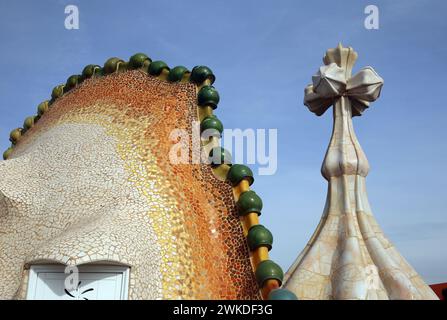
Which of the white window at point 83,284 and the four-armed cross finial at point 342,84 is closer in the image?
the white window at point 83,284

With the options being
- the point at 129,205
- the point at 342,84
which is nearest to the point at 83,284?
the point at 129,205

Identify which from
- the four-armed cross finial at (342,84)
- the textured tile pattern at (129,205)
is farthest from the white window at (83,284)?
the four-armed cross finial at (342,84)

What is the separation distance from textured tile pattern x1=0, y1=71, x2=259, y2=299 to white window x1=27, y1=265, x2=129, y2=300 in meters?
0.11

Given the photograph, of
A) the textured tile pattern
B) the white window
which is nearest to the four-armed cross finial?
the textured tile pattern

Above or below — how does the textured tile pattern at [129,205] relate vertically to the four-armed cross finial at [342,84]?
below

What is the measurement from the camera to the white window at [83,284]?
425 cm

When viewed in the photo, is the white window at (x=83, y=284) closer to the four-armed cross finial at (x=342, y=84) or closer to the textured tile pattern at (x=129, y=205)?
the textured tile pattern at (x=129, y=205)

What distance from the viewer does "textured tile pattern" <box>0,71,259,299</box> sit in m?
4.38

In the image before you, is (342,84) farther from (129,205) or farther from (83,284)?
(83,284)

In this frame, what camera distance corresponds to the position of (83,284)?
14.0 feet

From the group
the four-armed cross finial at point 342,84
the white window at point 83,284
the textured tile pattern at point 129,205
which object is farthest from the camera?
the four-armed cross finial at point 342,84

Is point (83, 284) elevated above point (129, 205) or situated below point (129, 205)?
below

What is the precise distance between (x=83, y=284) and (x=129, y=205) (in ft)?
3.24

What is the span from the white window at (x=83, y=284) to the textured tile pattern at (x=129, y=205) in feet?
0.37
